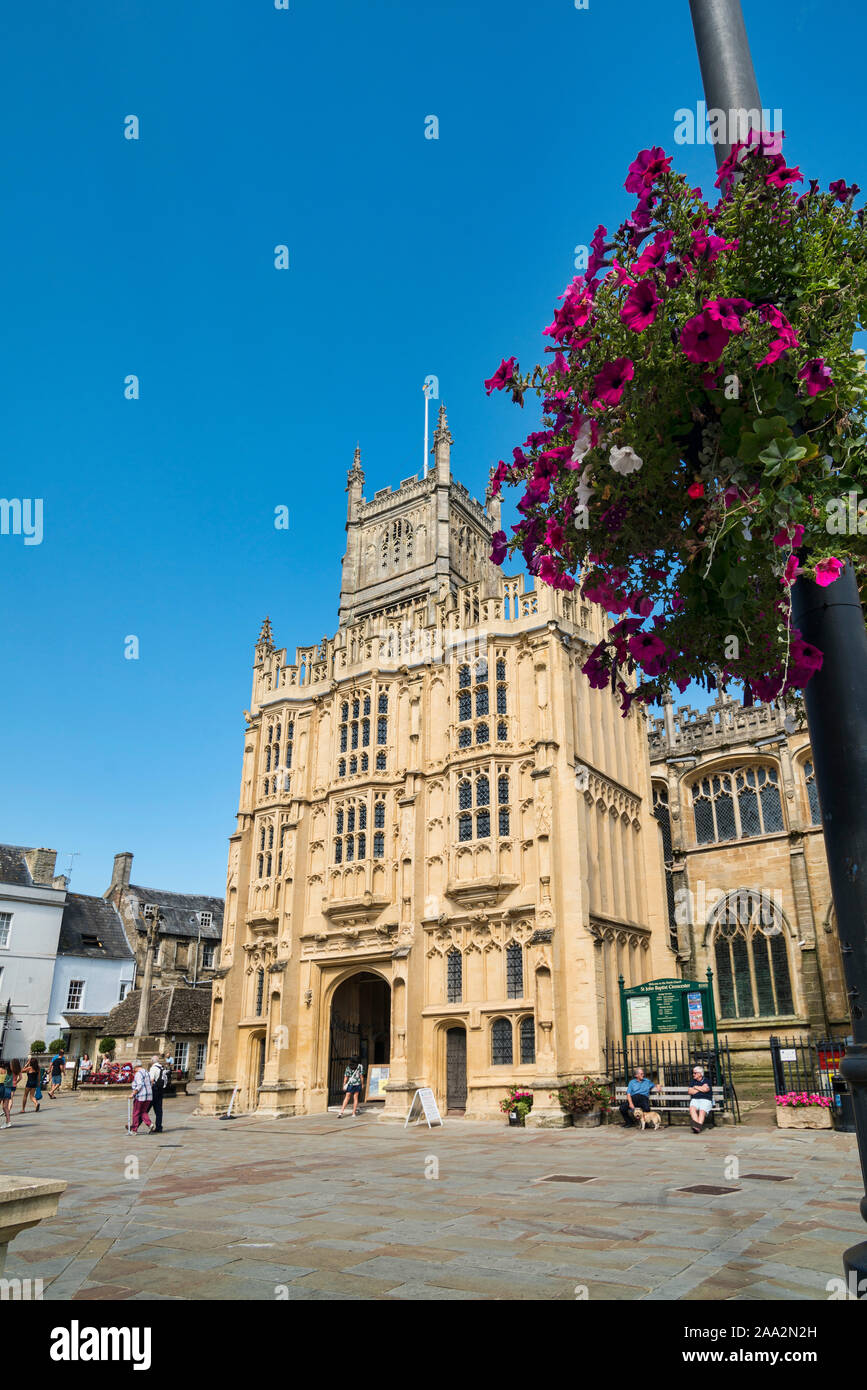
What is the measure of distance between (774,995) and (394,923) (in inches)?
566

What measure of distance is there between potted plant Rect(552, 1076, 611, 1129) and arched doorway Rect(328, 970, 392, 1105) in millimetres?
9948

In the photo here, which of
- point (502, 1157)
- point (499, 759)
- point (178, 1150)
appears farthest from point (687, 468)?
point (499, 759)

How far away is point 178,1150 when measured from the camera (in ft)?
60.4

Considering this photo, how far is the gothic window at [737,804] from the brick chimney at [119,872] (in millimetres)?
42847

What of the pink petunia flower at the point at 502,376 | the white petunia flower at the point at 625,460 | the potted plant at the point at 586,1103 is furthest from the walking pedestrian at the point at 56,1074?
the white petunia flower at the point at 625,460

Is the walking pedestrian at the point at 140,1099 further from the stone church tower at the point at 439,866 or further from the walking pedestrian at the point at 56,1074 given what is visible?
the walking pedestrian at the point at 56,1074

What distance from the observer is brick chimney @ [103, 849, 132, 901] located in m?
63.4

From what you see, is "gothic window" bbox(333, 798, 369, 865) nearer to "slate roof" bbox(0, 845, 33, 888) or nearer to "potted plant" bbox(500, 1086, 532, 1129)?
"potted plant" bbox(500, 1086, 532, 1129)

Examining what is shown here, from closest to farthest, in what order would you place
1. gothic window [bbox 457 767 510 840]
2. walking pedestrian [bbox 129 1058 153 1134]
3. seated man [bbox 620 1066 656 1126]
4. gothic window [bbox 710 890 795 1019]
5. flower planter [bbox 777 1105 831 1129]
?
flower planter [bbox 777 1105 831 1129] < seated man [bbox 620 1066 656 1126] < walking pedestrian [bbox 129 1058 153 1134] < gothic window [bbox 457 767 510 840] < gothic window [bbox 710 890 795 1019]

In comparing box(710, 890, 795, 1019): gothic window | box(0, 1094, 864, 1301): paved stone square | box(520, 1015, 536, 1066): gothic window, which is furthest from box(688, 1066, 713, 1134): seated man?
box(710, 890, 795, 1019): gothic window

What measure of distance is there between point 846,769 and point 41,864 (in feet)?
190

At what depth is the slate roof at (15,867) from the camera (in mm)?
52062

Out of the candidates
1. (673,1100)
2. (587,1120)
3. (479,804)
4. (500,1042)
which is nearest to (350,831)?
(479,804)
